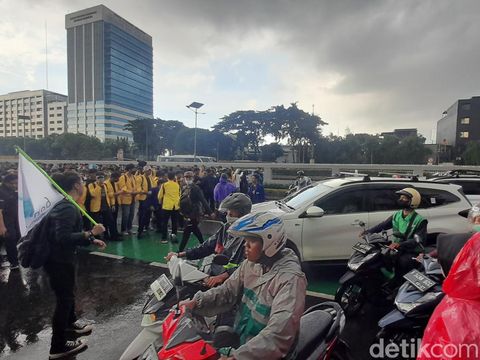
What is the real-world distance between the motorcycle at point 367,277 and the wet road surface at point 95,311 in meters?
0.24

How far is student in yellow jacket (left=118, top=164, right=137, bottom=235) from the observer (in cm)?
845

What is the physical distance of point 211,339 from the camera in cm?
191

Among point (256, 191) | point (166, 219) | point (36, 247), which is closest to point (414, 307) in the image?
point (36, 247)

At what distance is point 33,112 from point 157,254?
109 meters

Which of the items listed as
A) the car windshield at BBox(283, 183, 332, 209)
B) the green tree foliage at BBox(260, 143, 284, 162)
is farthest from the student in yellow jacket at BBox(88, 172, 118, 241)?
the green tree foliage at BBox(260, 143, 284, 162)

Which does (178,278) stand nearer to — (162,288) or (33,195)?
(162,288)

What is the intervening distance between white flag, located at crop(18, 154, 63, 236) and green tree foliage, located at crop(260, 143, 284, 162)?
47.1 metres

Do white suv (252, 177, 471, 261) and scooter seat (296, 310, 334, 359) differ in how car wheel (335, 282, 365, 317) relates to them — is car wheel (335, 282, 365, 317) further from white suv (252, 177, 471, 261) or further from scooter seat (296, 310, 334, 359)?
scooter seat (296, 310, 334, 359)

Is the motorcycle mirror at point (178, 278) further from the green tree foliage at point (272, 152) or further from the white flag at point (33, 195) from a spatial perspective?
the green tree foliage at point (272, 152)

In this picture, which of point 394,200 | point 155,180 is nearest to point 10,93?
point 155,180

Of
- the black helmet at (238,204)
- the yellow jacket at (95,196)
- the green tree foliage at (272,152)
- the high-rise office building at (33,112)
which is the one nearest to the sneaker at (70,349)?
the black helmet at (238,204)

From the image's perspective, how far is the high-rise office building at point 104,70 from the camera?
9569 cm

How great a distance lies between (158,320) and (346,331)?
8.01ft

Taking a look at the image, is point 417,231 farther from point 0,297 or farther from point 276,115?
point 276,115
